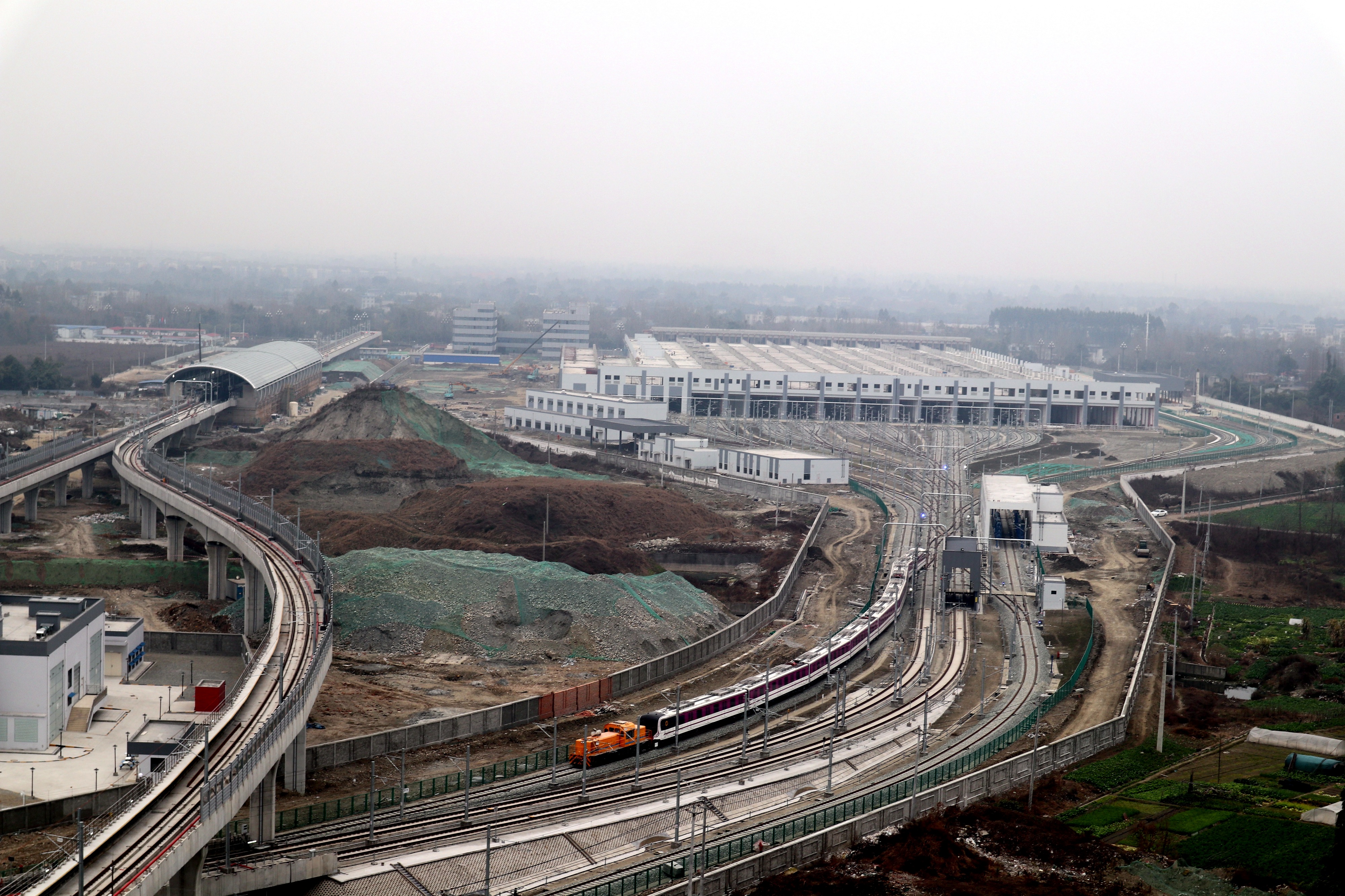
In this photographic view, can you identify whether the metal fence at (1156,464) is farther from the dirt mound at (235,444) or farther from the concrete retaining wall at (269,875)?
the concrete retaining wall at (269,875)

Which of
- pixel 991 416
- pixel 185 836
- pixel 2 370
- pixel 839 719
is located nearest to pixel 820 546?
pixel 839 719

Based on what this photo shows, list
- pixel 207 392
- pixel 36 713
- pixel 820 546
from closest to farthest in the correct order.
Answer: pixel 36 713
pixel 820 546
pixel 207 392

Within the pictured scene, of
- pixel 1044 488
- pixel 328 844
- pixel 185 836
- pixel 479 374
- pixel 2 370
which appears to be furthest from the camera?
pixel 479 374

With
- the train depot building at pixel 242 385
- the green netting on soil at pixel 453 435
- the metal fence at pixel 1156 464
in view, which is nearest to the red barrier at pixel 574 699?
the green netting on soil at pixel 453 435

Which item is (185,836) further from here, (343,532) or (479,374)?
(479,374)

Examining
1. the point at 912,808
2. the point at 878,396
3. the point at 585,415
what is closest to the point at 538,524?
the point at 912,808
